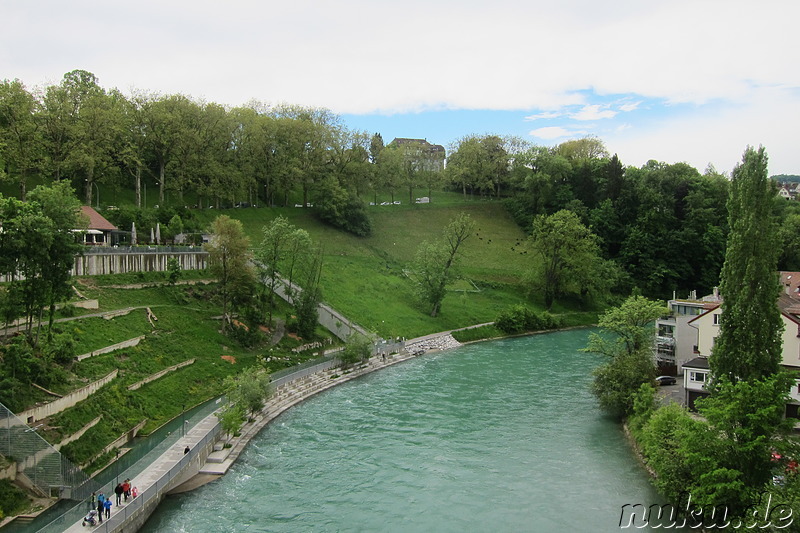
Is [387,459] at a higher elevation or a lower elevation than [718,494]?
lower

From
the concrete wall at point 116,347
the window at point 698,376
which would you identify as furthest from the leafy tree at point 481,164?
the concrete wall at point 116,347

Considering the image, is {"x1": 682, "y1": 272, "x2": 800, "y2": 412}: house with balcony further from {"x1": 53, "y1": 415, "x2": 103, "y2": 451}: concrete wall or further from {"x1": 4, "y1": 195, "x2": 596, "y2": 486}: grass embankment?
{"x1": 53, "y1": 415, "x2": 103, "y2": 451}: concrete wall

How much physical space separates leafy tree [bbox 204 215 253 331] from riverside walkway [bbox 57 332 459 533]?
34.2 feet

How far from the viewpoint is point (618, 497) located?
28547 mm

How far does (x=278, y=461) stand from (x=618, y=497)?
16742 mm

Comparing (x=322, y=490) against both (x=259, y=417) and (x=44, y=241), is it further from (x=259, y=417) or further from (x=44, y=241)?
(x=44, y=241)

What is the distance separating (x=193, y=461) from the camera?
2994cm

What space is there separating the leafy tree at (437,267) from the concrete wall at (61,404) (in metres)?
41.5

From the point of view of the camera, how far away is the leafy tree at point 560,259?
82.9 meters

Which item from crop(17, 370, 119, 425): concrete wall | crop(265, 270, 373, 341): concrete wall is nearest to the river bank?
crop(265, 270, 373, 341): concrete wall

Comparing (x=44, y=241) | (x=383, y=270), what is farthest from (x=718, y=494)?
(x=383, y=270)

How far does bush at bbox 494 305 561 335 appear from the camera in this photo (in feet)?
237

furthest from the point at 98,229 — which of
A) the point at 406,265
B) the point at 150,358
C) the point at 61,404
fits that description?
the point at 406,265

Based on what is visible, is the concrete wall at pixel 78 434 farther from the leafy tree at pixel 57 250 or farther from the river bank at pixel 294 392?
the leafy tree at pixel 57 250
